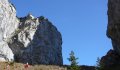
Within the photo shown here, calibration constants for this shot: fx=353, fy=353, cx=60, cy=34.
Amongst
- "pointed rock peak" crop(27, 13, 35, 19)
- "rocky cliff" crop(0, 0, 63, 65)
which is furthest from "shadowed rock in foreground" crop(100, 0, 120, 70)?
"pointed rock peak" crop(27, 13, 35, 19)

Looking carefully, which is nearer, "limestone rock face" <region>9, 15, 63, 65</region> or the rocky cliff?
the rocky cliff

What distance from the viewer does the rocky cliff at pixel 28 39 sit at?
109625mm

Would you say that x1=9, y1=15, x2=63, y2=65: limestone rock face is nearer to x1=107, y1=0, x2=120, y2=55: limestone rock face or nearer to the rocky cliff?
the rocky cliff

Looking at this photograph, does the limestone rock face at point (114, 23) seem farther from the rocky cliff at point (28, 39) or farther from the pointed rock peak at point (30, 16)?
the pointed rock peak at point (30, 16)

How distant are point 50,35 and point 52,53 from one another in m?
7.93

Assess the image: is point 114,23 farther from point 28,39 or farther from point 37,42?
point 28,39

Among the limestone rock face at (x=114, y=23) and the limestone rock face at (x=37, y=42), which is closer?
the limestone rock face at (x=114, y=23)

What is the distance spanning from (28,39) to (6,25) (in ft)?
28.4

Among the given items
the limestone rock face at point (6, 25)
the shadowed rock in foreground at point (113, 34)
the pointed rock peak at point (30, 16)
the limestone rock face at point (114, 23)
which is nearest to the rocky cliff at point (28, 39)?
the limestone rock face at point (6, 25)

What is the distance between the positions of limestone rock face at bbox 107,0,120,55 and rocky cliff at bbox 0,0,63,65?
32386mm

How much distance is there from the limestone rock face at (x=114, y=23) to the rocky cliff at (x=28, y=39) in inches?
1275

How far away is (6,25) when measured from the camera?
11475cm

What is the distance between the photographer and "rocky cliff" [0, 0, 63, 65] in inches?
4316

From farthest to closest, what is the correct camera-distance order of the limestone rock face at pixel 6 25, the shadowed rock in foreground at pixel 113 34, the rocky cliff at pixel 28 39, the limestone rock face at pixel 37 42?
the limestone rock face at pixel 37 42 < the rocky cliff at pixel 28 39 < the limestone rock face at pixel 6 25 < the shadowed rock in foreground at pixel 113 34
